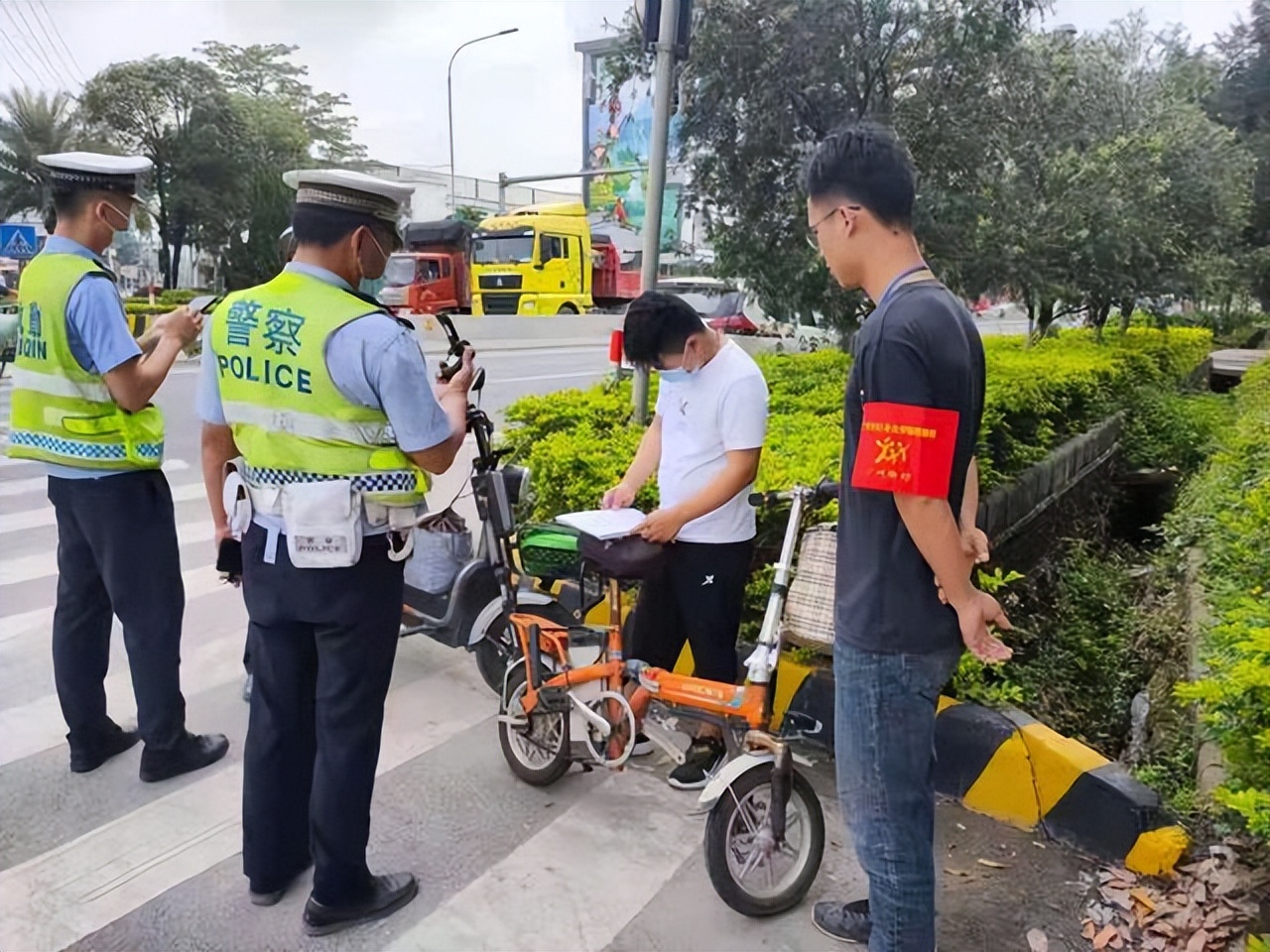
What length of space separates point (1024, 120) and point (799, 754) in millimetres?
6041

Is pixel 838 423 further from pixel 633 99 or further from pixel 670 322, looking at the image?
pixel 633 99

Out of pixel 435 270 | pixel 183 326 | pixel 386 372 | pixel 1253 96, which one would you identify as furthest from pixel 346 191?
pixel 1253 96

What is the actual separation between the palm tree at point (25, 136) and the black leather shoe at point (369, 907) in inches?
1388

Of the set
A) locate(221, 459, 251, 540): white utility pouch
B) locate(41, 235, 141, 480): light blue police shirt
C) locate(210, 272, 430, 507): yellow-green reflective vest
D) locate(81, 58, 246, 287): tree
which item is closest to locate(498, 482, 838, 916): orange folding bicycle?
locate(210, 272, 430, 507): yellow-green reflective vest

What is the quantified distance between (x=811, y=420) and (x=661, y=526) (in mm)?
2670

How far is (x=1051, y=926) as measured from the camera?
2.55 m

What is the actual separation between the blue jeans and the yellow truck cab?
24.0 m

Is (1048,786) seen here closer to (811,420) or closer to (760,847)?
(760,847)

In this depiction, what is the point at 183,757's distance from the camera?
325 cm

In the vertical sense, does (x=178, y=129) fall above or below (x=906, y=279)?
above

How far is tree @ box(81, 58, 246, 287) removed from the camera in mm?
28094

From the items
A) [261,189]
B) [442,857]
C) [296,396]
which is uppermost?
[261,189]

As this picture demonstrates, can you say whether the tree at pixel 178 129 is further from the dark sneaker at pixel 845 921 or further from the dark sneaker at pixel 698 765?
the dark sneaker at pixel 845 921

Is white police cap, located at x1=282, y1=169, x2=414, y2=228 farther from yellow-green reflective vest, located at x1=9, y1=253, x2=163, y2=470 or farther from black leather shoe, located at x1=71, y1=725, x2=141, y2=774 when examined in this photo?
black leather shoe, located at x1=71, y1=725, x2=141, y2=774
